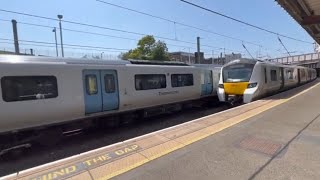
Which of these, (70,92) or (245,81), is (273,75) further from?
(70,92)

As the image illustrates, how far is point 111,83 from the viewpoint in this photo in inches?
458

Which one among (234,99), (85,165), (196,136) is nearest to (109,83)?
(196,136)

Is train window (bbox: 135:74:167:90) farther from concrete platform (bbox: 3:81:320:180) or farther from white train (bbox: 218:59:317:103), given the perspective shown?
white train (bbox: 218:59:317:103)

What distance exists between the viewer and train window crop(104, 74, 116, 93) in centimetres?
1143

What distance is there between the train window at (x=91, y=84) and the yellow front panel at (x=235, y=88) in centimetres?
941

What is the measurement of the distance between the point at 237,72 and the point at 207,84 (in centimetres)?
197

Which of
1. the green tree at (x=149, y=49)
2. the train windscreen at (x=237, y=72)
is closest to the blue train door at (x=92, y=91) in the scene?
the train windscreen at (x=237, y=72)

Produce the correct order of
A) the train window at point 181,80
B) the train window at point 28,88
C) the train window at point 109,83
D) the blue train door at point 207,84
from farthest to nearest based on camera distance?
the blue train door at point 207,84
the train window at point 181,80
the train window at point 109,83
the train window at point 28,88

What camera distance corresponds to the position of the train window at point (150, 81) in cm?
1307

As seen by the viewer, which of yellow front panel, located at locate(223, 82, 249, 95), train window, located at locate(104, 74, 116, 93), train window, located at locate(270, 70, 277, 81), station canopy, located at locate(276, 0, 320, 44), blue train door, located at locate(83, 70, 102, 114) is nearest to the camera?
blue train door, located at locate(83, 70, 102, 114)

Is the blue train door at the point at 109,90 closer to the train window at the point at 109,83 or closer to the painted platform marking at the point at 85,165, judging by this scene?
the train window at the point at 109,83

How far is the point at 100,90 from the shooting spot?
11.1 metres

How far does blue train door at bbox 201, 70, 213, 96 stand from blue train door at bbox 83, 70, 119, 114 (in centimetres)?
793

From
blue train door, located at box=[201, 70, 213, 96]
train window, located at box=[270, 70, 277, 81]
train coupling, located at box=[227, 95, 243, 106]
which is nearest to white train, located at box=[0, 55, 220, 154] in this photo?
blue train door, located at box=[201, 70, 213, 96]
